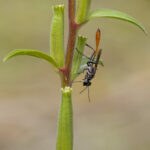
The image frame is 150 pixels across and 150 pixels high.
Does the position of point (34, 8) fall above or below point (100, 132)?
above

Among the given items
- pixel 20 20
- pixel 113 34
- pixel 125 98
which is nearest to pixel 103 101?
pixel 125 98

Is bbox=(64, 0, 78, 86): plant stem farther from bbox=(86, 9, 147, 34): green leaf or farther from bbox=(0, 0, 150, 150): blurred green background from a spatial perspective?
bbox=(0, 0, 150, 150): blurred green background

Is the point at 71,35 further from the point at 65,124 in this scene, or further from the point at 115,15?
the point at 65,124

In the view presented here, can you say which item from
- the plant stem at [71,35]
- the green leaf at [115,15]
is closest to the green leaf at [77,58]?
the plant stem at [71,35]

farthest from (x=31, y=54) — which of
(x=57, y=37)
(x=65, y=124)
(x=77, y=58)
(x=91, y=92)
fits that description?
(x=91, y=92)

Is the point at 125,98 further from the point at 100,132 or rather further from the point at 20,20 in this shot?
the point at 20,20

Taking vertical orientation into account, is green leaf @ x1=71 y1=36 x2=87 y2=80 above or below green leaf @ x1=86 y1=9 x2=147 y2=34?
below

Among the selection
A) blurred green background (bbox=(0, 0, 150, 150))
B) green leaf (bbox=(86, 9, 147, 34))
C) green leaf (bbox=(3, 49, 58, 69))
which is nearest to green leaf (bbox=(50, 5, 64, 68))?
green leaf (bbox=(3, 49, 58, 69))

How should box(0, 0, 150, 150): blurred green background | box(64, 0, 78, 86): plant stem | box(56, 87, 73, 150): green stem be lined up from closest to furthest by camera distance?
box(64, 0, 78, 86): plant stem → box(56, 87, 73, 150): green stem → box(0, 0, 150, 150): blurred green background
